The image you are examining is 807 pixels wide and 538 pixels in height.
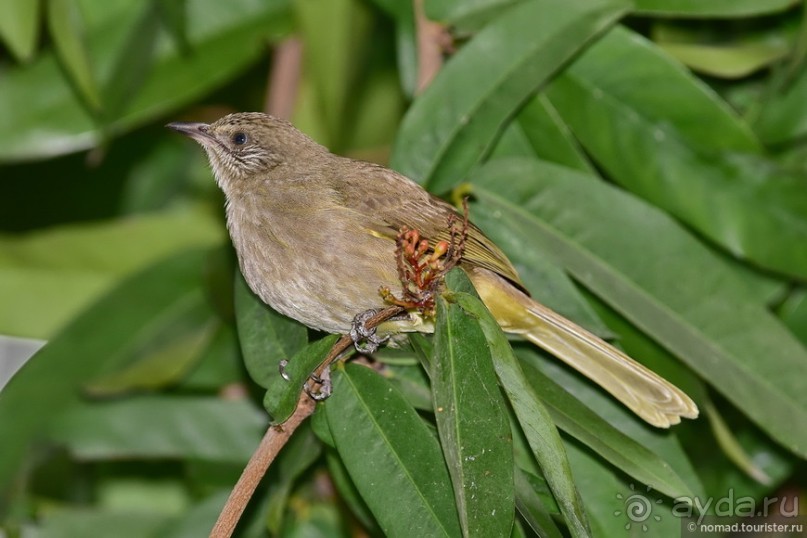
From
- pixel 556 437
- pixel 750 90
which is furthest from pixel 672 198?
pixel 556 437

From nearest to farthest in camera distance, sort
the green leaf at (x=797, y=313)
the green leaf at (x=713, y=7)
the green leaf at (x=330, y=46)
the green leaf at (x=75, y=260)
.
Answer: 1. the green leaf at (x=713, y=7)
2. the green leaf at (x=797, y=313)
3. the green leaf at (x=330, y=46)
4. the green leaf at (x=75, y=260)

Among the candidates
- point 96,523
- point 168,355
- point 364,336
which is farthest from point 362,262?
point 96,523

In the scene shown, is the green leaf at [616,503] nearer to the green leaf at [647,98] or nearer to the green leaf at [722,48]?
the green leaf at [647,98]

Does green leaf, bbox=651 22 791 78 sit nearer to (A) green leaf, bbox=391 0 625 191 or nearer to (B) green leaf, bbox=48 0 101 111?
(A) green leaf, bbox=391 0 625 191

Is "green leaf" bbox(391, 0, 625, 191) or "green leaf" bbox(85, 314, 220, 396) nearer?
"green leaf" bbox(391, 0, 625, 191)

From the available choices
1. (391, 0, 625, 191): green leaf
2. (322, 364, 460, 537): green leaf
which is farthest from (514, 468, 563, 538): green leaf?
(391, 0, 625, 191): green leaf

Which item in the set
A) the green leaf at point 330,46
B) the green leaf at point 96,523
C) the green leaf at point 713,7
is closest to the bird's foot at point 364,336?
the green leaf at point 330,46
